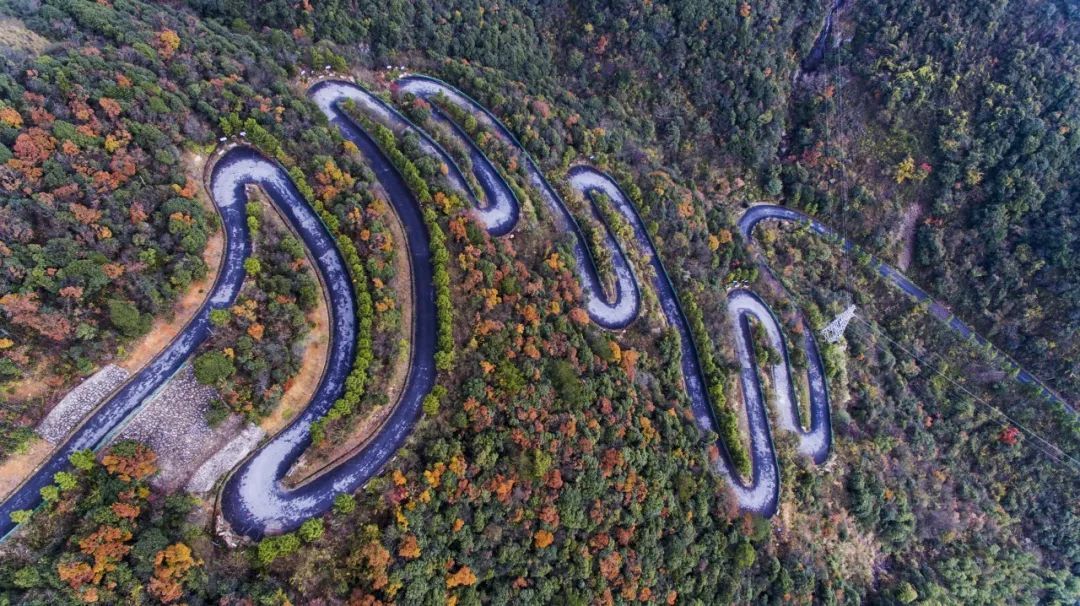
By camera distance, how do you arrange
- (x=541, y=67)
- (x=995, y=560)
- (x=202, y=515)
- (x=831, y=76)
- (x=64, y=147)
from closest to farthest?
1. (x=202, y=515)
2. (x=64, y=147)
3. (x=995, y=560)
4. (x=541, y=67)
5. (x=831, y=76)

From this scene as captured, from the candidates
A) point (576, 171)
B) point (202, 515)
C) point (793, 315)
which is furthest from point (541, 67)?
point (202, 515)

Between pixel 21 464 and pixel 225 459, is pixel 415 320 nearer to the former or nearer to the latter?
pixel 225 459

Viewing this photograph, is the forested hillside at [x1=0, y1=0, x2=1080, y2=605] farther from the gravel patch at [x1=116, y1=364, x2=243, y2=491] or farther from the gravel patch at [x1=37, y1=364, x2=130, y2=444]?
the gravel patch at [x1=116, y1=364, x2=243, y2=491]

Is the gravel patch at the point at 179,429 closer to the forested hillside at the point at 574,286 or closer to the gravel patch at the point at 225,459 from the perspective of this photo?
the gravel patch at the point at 225,459

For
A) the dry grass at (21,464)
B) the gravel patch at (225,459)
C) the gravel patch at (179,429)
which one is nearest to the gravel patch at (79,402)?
the dry grass at (21,464)

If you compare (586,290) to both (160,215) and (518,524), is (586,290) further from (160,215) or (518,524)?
(160,215)

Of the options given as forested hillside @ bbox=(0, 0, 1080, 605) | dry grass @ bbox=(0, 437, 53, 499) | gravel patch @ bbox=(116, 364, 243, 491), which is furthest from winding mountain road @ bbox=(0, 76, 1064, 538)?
forested hillside @ bbox=(0, 0, 1080, 605)
